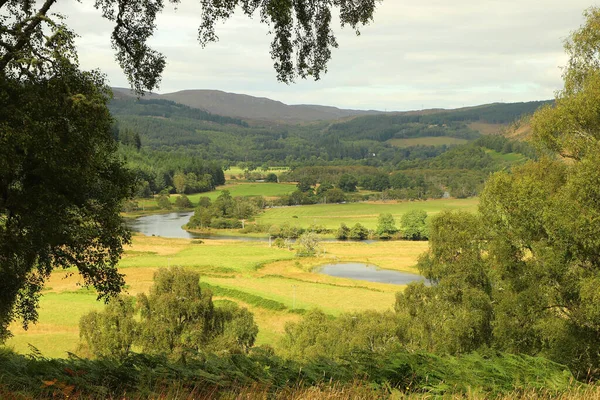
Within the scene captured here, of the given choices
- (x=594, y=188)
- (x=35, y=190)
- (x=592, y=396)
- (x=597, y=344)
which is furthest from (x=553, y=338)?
(x=35, y=190)

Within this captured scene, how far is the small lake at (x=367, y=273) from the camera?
70.2 meters

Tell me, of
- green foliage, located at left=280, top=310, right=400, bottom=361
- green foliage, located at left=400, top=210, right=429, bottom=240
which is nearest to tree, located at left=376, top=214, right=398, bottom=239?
green foliage, located at left=400, top=210, right=429, bottom=240

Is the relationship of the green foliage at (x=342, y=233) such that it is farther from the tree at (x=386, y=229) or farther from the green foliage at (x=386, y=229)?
the tree at (x=386, y=229)

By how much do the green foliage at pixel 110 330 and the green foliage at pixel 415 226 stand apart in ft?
314

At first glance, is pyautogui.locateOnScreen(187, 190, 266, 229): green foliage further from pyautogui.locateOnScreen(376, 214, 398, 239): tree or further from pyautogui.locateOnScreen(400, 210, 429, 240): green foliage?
pyautogui.locateOnScreen(400, 210, 429, 240): green foliage

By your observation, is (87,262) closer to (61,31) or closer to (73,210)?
(73,210)

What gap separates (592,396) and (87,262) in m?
10.2

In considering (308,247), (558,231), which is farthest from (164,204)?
(558,231)

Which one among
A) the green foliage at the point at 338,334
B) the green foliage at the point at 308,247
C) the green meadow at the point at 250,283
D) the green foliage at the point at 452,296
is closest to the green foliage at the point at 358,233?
the green meadow at the point at 250,283

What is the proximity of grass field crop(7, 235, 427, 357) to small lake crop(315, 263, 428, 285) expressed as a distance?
7.94ft

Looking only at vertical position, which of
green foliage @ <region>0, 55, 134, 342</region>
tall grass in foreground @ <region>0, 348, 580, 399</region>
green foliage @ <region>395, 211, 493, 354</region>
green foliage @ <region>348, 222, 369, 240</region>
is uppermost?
green foliage @ <region>0, 55, 134, 342</region>

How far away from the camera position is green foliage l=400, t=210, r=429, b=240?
391ft

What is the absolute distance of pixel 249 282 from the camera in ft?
216

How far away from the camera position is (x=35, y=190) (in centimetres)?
996
